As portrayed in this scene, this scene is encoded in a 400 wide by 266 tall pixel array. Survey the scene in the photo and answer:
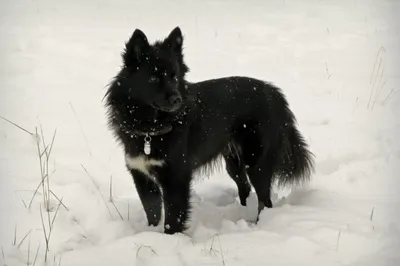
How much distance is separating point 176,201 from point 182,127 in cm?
56

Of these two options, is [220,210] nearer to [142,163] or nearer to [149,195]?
[149,195]

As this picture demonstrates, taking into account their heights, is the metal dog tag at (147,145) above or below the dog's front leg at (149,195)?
above

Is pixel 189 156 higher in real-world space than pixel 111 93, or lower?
lower

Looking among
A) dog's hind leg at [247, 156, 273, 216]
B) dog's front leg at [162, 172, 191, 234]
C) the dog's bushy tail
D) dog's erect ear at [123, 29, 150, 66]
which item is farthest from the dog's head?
the dog's bushy tail

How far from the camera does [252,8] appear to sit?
10.4m

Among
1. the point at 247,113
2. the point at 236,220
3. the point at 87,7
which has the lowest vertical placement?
the point at 236,220

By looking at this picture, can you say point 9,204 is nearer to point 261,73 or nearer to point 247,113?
point 247,113

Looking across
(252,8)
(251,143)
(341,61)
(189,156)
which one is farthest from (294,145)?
(252,8)

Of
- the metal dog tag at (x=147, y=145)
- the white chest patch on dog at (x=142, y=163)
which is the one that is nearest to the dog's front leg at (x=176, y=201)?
the white chest patch on dog at (x=142, y=163)

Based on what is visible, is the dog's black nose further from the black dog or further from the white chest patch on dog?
the white chest patch on dog

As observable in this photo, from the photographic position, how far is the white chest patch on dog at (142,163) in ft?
11.1

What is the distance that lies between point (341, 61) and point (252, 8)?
3.36 m

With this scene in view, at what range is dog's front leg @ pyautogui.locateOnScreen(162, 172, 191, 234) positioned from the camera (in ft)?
11.3

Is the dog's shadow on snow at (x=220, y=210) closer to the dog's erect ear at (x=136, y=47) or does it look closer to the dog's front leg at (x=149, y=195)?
the dog's front leg at (x=149, y=195)
